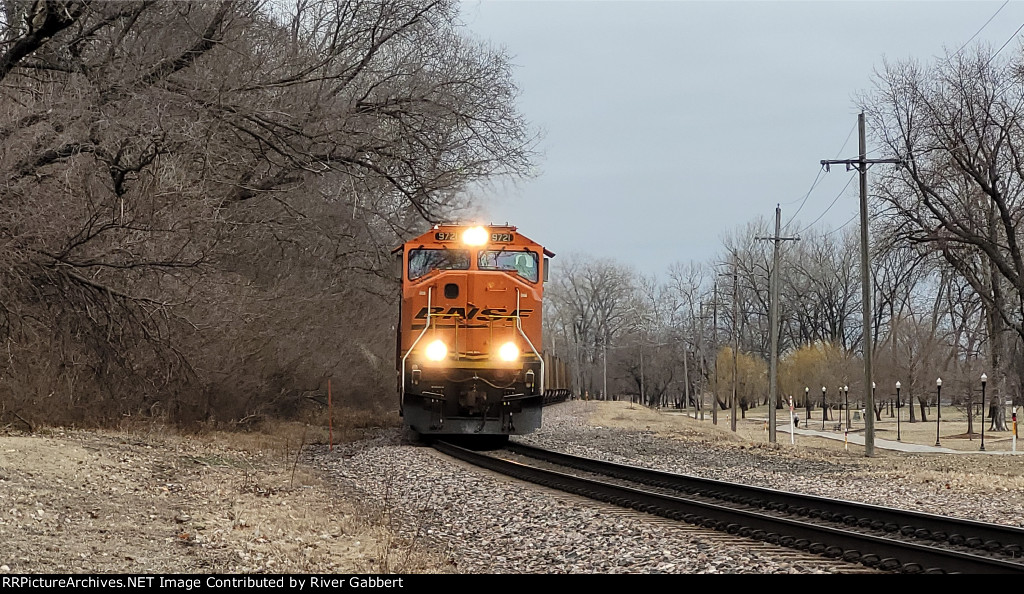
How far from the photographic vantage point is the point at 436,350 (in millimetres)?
18141

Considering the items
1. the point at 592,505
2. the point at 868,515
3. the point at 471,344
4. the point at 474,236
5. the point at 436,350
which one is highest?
the point at 474,236

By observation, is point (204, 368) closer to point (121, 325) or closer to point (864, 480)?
point (121, 325)

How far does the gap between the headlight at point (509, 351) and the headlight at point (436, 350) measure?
108 cm

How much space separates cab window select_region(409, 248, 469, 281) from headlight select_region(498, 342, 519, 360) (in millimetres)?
1739

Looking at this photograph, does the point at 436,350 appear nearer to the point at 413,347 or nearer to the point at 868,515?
the point at 413,347

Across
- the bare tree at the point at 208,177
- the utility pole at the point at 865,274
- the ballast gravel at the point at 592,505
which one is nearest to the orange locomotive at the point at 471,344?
the ballast gravel at the point at 592,505

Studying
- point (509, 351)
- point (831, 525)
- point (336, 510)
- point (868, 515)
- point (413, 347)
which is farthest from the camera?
point (509, 351)

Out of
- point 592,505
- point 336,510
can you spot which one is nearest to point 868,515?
point 592,505

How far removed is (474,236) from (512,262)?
0.92 m

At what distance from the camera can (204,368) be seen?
20938mm

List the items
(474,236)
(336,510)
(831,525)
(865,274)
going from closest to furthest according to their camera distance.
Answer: (831,525), (336,510), (474,236), (865,274)

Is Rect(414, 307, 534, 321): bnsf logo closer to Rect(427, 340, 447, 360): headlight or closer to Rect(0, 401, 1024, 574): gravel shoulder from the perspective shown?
Rect(427, 340, 447, 360): headlight

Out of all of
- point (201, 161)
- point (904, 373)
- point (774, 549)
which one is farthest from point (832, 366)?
point (774, 549)

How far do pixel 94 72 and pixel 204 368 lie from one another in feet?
24.2
